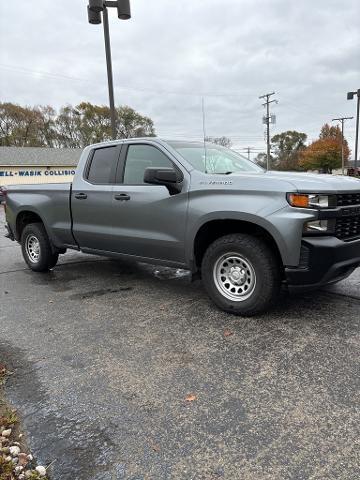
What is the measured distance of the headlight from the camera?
364 cm

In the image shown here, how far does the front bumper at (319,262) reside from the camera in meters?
3.63

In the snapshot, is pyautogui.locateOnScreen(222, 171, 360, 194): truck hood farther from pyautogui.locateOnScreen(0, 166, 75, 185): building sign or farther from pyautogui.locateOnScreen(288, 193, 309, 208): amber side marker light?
pyautogui.locateOnScreen(0, 166, 75, 185): building sign

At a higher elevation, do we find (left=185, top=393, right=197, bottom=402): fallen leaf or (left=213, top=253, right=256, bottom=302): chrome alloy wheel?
(left=213, top=253, right=256, bottom=302): chrome alloy wheel

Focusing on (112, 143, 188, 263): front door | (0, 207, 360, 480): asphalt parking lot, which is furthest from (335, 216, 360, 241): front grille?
(112, 143, 188, 263): front door

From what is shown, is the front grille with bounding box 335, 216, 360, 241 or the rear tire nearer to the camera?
the front grille with bounding box 335, 216, 360, 241

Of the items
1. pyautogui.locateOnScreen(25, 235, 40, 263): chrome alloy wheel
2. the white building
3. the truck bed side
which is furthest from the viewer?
the white building

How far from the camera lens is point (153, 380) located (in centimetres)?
306

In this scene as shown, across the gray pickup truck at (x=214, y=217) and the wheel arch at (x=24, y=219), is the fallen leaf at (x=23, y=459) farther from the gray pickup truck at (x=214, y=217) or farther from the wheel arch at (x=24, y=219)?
the wheel arch at (x=24, y=219)

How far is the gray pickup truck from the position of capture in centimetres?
369

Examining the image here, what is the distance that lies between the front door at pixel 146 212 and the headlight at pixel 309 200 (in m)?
1.19

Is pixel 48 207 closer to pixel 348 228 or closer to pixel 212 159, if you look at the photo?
pixel 212 159

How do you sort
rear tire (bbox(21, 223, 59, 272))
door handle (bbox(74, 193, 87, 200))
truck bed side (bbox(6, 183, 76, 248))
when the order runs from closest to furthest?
door handle (bbox(74, 193, 87, 200)), truck bed side (bbox(6, 183, 76, 248)), rear tire (bbox(21, 223, 59, 272))

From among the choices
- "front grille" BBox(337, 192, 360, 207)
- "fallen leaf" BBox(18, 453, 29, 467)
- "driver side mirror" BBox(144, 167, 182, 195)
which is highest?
"driver side mirror" BBox(144, 167, 182, 195)

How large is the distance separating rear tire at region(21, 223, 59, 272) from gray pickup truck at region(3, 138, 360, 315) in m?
0.41
